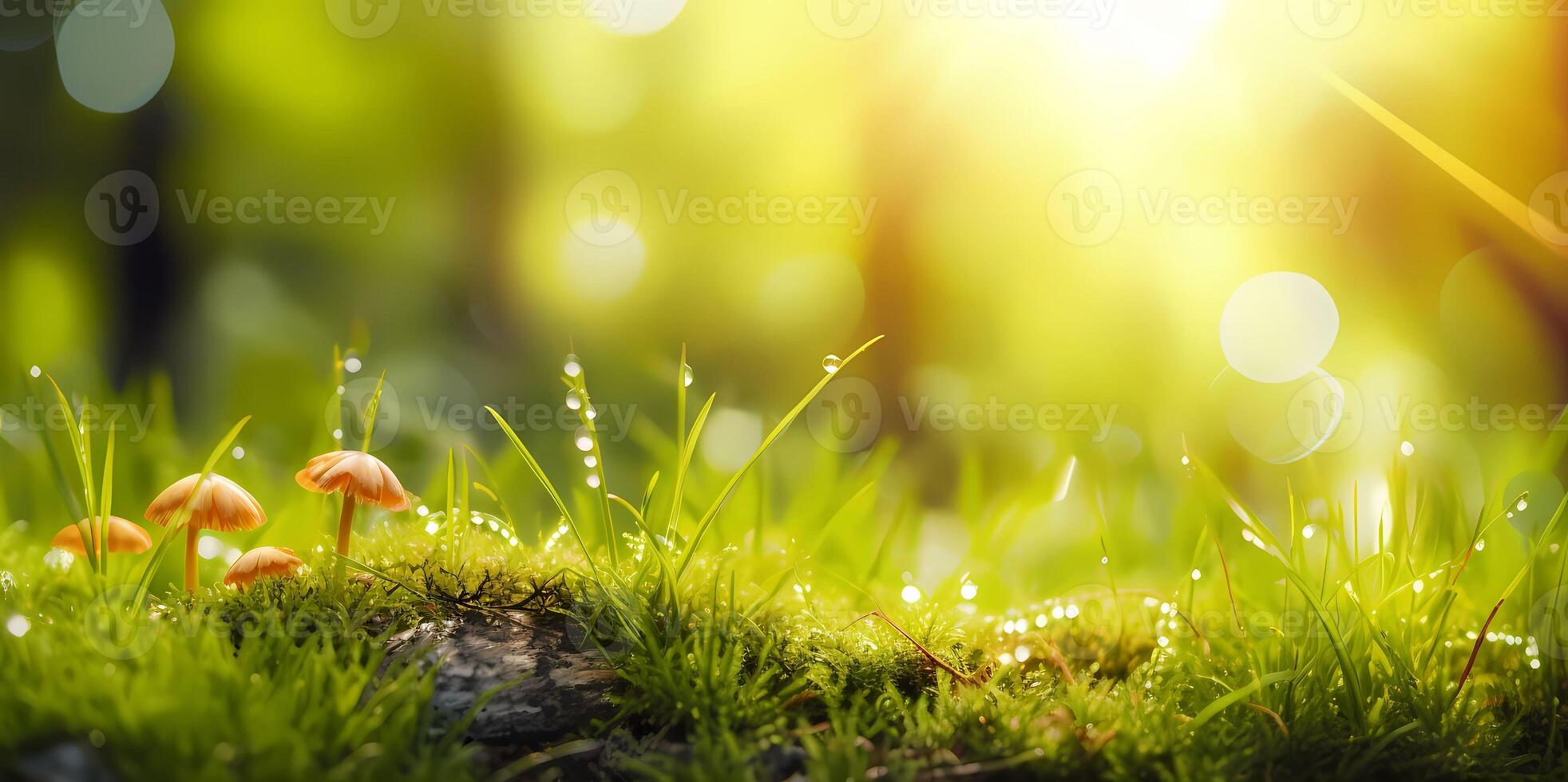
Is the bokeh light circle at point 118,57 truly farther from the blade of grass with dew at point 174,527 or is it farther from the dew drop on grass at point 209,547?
the blade of grass with dew at point 174,527

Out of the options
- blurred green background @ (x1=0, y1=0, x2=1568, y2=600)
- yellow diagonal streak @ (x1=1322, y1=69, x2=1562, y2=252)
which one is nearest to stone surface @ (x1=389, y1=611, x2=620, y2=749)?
blurred green background @ (x1=0, y1=0, x2=1568, y2=600)

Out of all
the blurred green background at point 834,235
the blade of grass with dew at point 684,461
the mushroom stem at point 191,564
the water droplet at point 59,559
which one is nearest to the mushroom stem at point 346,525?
the mushroom stem at point 191,564

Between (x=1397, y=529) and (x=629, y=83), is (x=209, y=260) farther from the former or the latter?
(x=1397, y=529)

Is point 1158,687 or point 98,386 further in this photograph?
point 98,386

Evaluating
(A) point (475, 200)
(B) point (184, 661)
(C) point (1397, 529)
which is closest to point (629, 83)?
(A) point (475, 200)

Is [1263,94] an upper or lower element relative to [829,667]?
upper

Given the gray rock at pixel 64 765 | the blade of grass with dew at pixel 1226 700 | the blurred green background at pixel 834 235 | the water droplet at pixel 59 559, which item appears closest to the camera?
the gray rock at pixel 64 765

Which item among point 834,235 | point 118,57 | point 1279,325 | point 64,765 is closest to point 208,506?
point 64,765
